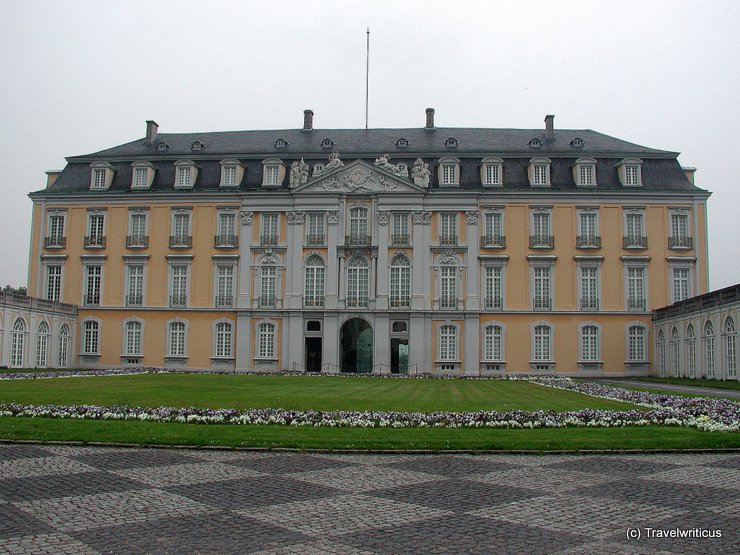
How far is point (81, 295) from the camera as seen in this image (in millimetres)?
55281

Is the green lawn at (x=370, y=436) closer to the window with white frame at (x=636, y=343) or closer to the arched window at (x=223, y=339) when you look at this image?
the window with white frame at (x=636, y=343)

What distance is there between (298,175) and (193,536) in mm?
46520

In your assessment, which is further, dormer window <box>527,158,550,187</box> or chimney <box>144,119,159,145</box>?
chimney <box>144,119,159,145</box>

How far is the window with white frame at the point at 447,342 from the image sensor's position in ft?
173

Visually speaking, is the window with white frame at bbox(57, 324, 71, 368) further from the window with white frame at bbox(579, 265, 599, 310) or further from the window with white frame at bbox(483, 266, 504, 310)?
the window with white frame at bbox(579, 265, 599, 310)

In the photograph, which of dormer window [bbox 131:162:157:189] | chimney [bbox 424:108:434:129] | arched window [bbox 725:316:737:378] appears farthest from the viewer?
chimney [bbox 424:108:434:129]

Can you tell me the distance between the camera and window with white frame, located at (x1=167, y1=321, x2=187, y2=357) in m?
54.3

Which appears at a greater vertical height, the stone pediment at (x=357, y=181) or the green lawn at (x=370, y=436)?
the stone pediment at (x=357, y=181)

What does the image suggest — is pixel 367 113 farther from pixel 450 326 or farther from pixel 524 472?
pixel 524 472

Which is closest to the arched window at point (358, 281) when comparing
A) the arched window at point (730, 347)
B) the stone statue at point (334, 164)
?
the stone statue at point (334, 164)

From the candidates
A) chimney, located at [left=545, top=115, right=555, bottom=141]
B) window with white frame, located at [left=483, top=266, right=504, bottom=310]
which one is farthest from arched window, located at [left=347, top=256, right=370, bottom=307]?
chimney, located at [left=545, top=115, right=555, bottom=141]

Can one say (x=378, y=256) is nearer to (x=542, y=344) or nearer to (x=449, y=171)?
(x=449, y=171)

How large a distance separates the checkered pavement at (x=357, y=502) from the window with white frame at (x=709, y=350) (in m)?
28.9

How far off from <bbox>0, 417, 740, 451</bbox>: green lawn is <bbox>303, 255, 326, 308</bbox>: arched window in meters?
35.2
